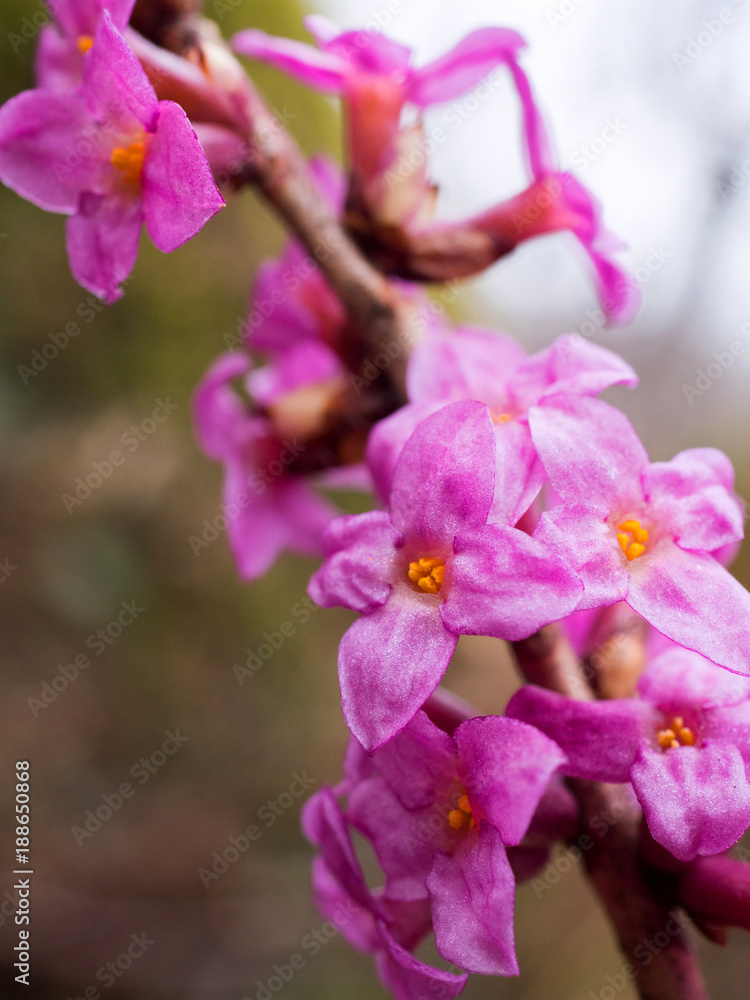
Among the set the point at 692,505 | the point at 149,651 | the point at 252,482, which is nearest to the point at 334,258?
the point at 252,482

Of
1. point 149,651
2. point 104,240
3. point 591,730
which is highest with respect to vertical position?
point 104,240

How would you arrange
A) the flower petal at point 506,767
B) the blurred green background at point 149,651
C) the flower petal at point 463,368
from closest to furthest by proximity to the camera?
the flower petal at point 506,767
the flower petal at point 463,368
the blurred green background at point 149,651

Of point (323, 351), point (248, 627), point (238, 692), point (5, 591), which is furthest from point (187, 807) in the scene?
point (323, 351)

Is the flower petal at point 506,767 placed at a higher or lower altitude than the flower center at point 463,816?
higher

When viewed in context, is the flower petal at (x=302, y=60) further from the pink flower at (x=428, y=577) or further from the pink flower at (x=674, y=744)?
the pink flower at (x=674, y=744)

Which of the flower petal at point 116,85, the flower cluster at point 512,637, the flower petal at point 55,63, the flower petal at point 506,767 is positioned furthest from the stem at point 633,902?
the flower petal at point 55,63

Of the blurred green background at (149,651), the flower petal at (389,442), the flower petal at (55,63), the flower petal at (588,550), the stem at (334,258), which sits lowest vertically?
the blurred green background at (149,651)

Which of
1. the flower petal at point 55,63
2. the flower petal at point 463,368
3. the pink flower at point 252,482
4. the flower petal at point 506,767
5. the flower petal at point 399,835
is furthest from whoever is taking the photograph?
the pink flower at point 252,482

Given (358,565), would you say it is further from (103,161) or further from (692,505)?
(103,161)
